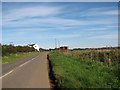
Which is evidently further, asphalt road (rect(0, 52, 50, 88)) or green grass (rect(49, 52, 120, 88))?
asphalt road (rect(0, 52, 50, 88))

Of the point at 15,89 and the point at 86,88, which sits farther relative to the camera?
the point at 15,89

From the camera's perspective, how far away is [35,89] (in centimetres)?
937

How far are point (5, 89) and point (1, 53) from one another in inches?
1388

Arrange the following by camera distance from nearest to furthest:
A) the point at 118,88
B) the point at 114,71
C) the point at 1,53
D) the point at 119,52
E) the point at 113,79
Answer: the point at 118,88
the point at 113,79
the point at 114,71
the point at 119,52
the point at 1,53

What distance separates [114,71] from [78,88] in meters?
5.48

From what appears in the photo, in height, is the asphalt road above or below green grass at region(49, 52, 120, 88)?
below

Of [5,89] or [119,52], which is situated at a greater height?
[119,52]

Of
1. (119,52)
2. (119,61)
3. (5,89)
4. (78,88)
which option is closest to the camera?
(78,88)

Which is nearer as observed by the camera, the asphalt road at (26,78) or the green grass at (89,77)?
the green grass at (89,77)

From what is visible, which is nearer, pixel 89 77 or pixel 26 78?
pixel 89 77

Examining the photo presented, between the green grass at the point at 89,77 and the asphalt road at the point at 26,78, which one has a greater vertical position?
the green grass at the point at 89,77

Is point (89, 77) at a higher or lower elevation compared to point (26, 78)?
higher

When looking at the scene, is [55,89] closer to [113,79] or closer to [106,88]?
[106,88]

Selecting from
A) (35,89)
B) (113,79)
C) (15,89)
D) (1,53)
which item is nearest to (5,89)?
(15,89)
